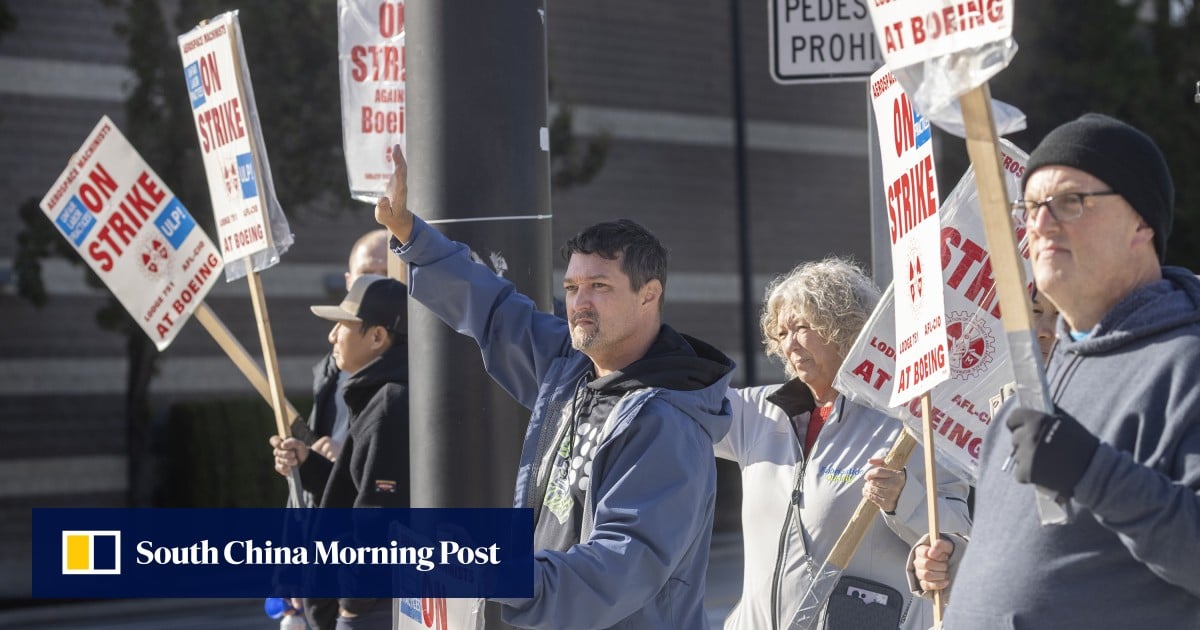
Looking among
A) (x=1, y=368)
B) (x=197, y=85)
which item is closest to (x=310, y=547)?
(x=197, y=85)

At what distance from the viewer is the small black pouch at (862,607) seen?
164 inches

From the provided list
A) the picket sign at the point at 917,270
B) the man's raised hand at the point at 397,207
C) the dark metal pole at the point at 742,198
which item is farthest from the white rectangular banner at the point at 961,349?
the dark metal pole at the point at 742,198

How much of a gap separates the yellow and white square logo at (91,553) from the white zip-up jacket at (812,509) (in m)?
2.16

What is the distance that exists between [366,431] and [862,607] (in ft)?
6.23

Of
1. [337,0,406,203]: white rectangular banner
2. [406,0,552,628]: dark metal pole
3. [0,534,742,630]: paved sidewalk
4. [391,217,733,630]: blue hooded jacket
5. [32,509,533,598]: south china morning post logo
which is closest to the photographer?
[391,217,733,630]: blue hooded jacket

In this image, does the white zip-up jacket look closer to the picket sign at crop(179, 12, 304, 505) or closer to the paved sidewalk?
the picket sign at crop(179, 12, 304, 505)

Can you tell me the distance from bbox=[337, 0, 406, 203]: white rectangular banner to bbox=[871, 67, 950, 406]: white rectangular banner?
312 cm

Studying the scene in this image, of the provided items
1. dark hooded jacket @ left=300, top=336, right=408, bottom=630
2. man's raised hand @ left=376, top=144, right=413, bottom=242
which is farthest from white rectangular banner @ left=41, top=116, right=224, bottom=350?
man's raised hand @ left=376, top=144, right=413, bottom=242

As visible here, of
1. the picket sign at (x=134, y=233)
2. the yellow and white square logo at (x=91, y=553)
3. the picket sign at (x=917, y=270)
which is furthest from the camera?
the picket sign at (x=134, y=233)

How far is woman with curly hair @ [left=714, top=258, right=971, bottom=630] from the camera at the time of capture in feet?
13.9

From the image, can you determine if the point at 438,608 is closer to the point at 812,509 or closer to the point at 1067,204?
the point at 812,509

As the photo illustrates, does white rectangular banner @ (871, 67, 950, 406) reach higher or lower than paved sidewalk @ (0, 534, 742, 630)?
higher

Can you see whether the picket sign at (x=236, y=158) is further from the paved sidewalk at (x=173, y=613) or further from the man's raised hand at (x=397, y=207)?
the paved sidewalk at (x=173, y=613)

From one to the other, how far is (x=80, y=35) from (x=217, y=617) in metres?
6.41
